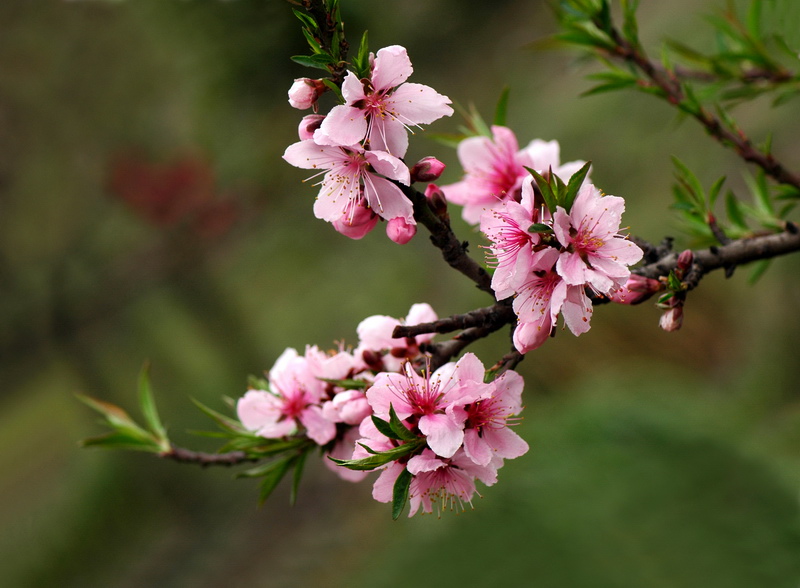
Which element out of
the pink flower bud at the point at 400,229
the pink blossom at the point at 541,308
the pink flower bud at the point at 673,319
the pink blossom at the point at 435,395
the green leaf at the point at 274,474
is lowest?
the green leaf at the point at 274,474

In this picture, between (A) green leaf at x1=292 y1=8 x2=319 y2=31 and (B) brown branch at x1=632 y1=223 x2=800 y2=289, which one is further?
(B) brown branch at x1=632 y1=223 x2=800 y2=289

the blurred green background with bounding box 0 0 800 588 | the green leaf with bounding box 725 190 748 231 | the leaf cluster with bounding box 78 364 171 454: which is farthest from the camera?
the blurred green background with bounding box 0 0 800 588

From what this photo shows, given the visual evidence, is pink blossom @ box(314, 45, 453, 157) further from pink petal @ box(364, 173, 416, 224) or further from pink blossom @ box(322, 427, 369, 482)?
pink blossom @ box(322, 427, 369, 482)

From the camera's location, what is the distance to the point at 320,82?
0.39 metres

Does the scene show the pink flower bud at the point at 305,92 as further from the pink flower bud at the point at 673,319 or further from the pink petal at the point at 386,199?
the pink flower bud at the point at 673,319

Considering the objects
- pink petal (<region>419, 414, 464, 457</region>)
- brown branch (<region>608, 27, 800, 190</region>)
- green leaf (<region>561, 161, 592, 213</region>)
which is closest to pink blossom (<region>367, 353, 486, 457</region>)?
pink petal (<region>419, 414, 464, 457</region>)

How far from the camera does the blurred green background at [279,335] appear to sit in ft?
5.36

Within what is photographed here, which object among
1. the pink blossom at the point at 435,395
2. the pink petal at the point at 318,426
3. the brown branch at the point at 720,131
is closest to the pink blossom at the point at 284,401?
the pink petal at the point at 318,426

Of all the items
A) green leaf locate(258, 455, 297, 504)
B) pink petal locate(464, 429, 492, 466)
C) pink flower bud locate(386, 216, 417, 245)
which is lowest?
green leaf locate(258, 455, 297, 504)

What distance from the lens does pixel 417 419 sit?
0.41 metres

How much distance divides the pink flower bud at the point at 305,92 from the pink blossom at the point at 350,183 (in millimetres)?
22

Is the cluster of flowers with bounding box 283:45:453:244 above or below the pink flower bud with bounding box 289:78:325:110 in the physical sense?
below

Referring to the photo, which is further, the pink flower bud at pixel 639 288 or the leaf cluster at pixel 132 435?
the leaf cluster at pixel 132 435

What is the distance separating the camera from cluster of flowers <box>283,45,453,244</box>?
38 cm
